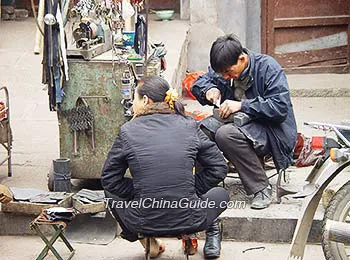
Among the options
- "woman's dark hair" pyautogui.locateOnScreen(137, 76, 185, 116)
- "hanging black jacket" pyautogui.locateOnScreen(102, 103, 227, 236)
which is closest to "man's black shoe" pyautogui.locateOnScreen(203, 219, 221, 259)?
"hanging black jacket" pyautogui.locateOnScreen(102, 103, 227, 236)

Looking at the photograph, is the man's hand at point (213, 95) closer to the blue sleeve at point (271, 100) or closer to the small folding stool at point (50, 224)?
the blue sleeve at point (271, 100)

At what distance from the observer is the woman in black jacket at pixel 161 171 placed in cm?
521

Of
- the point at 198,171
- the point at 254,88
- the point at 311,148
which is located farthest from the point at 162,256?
the point at 311,148

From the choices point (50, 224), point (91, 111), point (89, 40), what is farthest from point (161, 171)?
point (89, 40)

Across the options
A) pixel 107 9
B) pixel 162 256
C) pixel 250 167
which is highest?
pixel 107 9

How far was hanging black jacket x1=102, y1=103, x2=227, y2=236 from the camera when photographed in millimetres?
5211

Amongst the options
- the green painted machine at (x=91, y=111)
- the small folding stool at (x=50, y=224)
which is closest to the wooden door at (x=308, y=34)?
the green painted machine at (x=91, y=111)

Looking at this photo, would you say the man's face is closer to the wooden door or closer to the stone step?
the stone step

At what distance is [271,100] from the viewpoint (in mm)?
6102

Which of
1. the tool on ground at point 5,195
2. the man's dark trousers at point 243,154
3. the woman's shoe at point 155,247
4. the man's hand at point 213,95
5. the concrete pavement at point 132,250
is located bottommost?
the concrete pavement at point 132,250

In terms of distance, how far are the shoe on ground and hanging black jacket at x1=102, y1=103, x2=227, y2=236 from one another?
1015mm

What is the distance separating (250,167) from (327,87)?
4002 mm

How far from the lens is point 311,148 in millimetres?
7223

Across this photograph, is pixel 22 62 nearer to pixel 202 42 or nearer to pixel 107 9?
pixel 202 42
